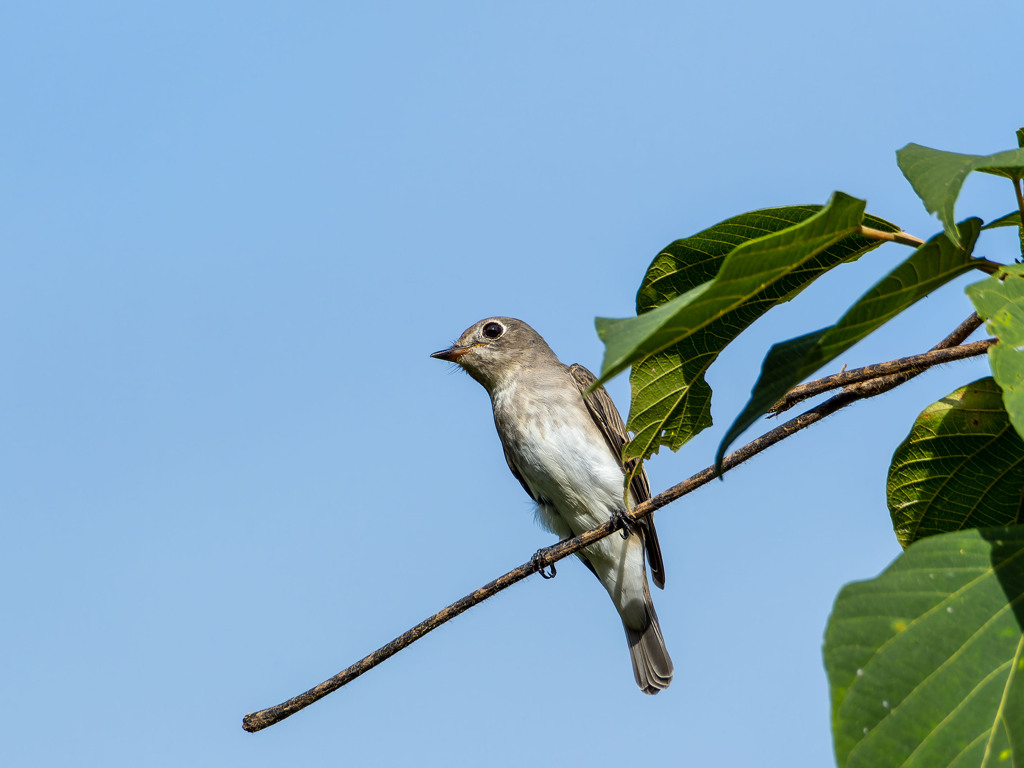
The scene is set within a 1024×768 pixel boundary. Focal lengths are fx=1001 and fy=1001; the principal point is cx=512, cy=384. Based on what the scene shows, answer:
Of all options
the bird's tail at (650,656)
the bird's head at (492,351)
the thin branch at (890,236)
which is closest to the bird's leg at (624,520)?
the thin branch at (890,236)

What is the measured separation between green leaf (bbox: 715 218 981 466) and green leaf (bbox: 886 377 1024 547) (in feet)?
1.53

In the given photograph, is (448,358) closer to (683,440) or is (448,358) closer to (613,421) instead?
(613,421)

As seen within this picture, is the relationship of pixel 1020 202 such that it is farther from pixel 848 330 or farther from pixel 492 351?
pixel 492 351

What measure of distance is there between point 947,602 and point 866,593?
0.14 metres

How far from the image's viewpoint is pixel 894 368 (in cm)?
225

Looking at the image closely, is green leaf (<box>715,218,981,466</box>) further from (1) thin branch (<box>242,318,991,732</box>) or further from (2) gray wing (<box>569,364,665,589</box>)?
(2) gray wing (<box>569,364,665,589</box>)

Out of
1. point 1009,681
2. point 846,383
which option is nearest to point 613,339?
point 1009,681

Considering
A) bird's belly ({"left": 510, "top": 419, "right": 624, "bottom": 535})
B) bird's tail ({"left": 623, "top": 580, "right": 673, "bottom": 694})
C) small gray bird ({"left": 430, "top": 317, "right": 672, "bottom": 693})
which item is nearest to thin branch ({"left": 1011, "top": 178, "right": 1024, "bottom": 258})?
small gray bird ({"left": 430, "top": 317, "right": 672, "bottom": 693})

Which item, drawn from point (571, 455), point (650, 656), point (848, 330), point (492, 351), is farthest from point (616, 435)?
point (848, 330)

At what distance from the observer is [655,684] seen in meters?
9.17

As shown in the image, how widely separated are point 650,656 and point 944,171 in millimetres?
8093

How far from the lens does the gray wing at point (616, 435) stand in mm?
8494

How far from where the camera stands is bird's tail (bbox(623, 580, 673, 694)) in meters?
9.19

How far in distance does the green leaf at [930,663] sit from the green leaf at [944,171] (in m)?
0.54
